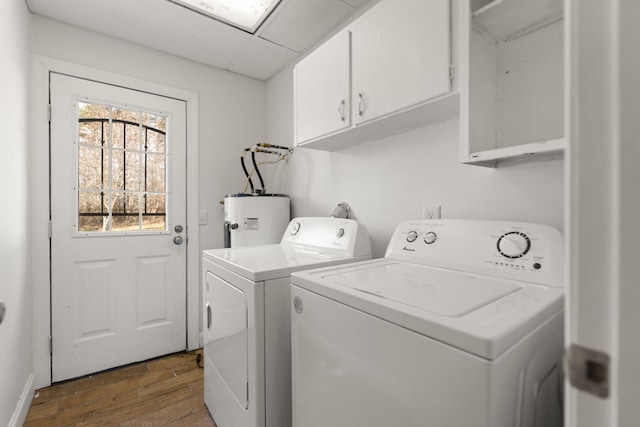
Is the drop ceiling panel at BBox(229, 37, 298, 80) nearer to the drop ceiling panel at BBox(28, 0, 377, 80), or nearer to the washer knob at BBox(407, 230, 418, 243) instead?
the drop ceiling panel at BBox(28, 0, 377, 80)

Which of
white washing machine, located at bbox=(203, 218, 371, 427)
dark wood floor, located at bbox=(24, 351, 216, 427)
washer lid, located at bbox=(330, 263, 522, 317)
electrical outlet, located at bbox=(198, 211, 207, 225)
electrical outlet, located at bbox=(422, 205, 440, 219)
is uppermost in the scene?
electrical outlet, located at bbox=(422, 205, 440, 219)

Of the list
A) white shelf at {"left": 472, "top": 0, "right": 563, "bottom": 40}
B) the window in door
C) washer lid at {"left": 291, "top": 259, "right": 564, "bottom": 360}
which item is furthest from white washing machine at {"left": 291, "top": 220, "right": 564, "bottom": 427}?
the window in door

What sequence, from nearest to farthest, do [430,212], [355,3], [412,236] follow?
[412,236] → [430,212] → [355,3]

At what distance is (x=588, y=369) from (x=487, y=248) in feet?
2.53

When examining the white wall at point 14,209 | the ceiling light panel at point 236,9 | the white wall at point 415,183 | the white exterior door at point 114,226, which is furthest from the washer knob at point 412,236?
the white exterior door at point 114,226

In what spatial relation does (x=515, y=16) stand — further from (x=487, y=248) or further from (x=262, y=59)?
(x=262, y=59)

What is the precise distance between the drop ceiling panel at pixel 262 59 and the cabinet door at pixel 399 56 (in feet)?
3.35

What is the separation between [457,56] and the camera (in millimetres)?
1055

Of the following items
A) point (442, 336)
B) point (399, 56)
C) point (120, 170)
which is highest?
point (399, 56)

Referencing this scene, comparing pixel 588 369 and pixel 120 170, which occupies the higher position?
pixel 120 170

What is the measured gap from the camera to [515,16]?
3.38 ft

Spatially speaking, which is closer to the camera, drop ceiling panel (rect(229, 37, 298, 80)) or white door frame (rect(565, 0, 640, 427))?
white door frame (rect(565, 0, 640, 427))

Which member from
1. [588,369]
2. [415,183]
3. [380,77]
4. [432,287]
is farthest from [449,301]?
[380,77]

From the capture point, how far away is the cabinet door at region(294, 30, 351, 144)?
1483 millimetres
